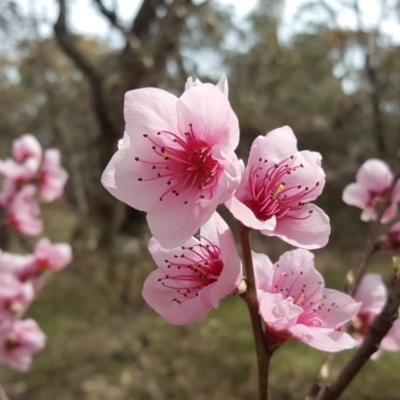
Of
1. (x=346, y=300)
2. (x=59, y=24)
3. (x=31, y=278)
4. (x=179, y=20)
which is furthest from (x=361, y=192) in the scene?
(x=59, y=24)

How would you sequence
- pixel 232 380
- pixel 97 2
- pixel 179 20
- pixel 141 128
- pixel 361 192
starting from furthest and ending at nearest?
pixel 232 380 < pixel 179 20 < pixel 97 2 < pixel 361 192 < pixel 141 128

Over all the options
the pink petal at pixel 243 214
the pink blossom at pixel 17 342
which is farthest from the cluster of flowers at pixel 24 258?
the pink petal at pixel 243 214

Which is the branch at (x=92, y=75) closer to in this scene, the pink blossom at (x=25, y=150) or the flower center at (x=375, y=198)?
the pink blossom at (x=25, y=150)

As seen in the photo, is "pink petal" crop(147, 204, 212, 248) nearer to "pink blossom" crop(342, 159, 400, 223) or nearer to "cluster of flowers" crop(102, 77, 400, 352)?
"cluster of flowers" crop(102, 77, 400, 352)

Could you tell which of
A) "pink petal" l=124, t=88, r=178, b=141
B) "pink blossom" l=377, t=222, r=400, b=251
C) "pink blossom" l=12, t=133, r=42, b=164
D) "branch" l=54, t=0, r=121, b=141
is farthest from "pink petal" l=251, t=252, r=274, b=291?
"branch" l=54, t=0, r=121, b=141

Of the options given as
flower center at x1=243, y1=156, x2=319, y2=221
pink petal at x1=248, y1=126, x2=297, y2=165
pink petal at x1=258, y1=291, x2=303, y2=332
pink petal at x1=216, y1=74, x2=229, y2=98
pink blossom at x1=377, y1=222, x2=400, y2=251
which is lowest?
pink blossom at x1=377, y1=222, x2=400, y2=251

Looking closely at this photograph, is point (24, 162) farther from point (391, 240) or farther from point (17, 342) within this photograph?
point (391, 240)

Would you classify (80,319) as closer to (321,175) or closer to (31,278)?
(31,278)
